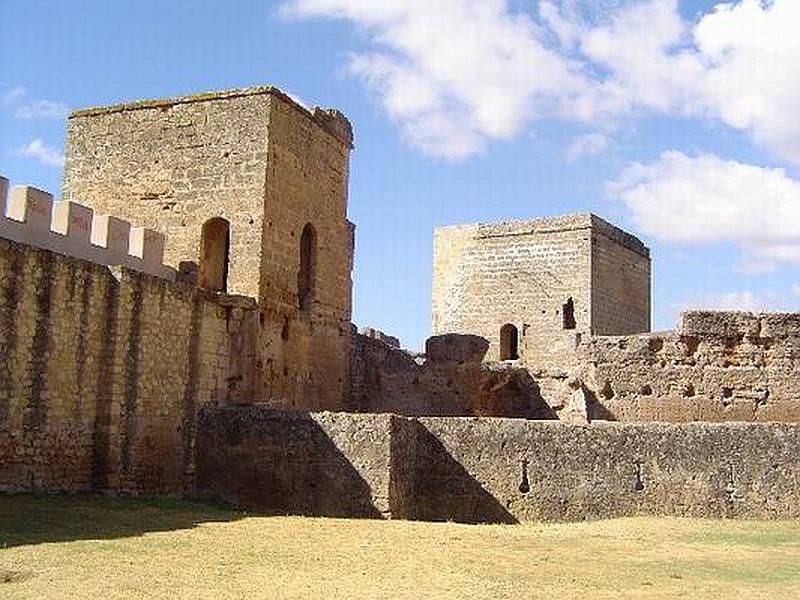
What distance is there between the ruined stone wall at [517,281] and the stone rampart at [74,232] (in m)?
11.3

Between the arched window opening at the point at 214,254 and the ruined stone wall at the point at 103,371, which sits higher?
the arched window opening at the point at 214,254

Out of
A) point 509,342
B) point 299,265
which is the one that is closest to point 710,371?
point 299,265

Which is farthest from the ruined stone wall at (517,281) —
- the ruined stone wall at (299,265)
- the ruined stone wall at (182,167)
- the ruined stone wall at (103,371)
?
the ruined stone wall at (103,371)

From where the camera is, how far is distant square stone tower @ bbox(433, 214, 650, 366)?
24.7 meters

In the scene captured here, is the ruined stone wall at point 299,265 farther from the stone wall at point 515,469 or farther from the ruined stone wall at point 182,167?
the stone wall at point 515,469

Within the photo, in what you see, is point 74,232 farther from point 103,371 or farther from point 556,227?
point 556,227

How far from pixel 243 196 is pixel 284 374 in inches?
128

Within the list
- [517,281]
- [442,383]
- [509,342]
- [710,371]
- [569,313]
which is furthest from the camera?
[509,342]

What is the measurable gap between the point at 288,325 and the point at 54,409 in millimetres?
5928

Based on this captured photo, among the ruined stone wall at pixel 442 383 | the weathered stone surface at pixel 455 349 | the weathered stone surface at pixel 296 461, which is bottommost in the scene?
the weathered stone surface at pixel 296 461

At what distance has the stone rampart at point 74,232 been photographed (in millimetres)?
13203

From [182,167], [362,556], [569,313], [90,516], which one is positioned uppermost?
[182,167]

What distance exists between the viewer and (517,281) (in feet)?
83.7

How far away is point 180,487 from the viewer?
14297mm
